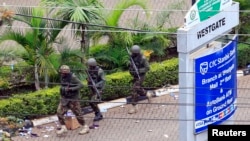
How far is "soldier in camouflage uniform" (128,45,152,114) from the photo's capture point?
20.8 m

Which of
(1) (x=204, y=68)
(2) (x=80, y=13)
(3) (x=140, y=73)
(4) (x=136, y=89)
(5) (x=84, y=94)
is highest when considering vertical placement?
(2) (x=80, y=13)

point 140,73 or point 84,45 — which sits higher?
point 84,45

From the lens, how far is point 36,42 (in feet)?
70.7

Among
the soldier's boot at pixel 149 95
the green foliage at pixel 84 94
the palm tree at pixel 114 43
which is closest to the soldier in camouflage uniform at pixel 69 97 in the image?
the green foliage at pixel 84 94

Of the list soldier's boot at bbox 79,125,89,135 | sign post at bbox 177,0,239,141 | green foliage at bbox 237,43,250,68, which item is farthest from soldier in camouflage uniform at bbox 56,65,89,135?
green foliage at bbox 237,43,250,68

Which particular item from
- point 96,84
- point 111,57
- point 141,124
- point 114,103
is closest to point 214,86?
point 96,84

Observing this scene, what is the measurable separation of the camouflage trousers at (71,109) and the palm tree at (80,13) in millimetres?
2135

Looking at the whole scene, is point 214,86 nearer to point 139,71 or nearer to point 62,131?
point 139,71

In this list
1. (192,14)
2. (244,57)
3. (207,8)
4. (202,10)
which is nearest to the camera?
(192,14)

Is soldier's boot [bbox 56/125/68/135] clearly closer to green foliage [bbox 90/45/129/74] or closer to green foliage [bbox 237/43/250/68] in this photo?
green foliage [bbox 90/45/129/74]

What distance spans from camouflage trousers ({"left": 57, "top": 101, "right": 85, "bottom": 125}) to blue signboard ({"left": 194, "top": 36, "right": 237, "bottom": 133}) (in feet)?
9.77

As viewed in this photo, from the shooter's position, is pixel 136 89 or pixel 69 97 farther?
pixel 136 89

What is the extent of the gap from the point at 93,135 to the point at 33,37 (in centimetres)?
265

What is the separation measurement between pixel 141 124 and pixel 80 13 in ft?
8.87
